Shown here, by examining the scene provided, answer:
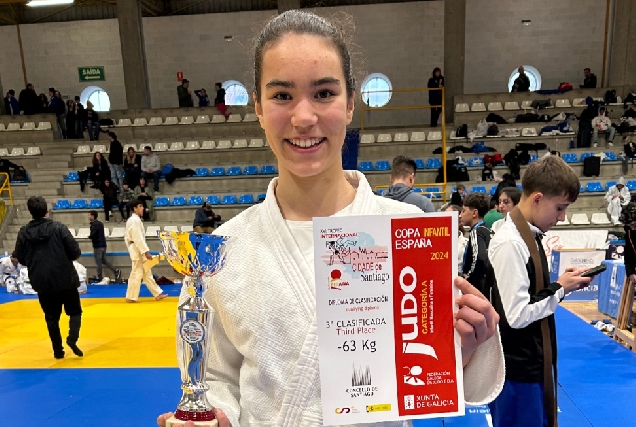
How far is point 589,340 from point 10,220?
Answer: 14.2 metres

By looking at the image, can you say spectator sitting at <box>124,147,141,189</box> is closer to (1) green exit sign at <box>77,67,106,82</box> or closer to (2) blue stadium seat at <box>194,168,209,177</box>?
(2) blue stadium seat at <box>194,168,209,177</box>

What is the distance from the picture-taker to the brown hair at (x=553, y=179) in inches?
92.2

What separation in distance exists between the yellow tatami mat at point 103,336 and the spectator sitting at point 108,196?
13.1 feet

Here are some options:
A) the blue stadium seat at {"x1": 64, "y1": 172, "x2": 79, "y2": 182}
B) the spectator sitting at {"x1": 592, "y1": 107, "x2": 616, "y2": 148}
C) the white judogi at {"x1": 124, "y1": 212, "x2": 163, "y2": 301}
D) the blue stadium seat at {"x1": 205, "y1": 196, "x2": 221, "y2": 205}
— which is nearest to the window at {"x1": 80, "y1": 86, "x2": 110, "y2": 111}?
the blue stadium seat at {"x1": 64, "y1": 172, "x2": 79, "y2": 182}

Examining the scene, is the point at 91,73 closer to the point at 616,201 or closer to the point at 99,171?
the point at 99,171

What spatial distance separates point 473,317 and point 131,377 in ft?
15.8

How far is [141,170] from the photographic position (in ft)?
43.2

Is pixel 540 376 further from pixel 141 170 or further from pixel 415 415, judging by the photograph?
pixel 141 170

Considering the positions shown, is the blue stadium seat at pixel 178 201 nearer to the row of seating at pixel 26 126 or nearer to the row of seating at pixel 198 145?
the row of seating at pixel 198 145

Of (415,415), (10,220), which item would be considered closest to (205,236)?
(415,415)

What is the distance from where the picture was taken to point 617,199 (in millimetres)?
10555

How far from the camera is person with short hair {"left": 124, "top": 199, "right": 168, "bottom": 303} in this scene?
7.88 m

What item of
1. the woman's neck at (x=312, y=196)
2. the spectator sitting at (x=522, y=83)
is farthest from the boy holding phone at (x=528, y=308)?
the spectator sitting at (x=522, y=83)

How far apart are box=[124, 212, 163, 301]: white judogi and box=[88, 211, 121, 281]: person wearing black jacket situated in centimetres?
259
